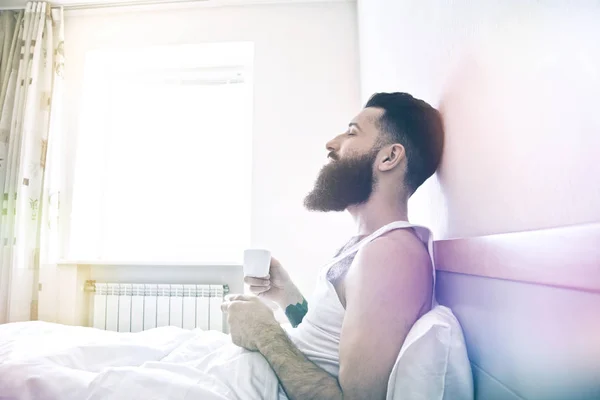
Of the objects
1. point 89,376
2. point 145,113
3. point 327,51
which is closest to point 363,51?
point 327,51

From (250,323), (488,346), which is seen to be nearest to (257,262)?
(250,323)

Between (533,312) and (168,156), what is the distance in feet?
7.51

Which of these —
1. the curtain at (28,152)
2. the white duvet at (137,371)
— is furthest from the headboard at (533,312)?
the curtain at (28,152)

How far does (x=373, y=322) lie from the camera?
625mm

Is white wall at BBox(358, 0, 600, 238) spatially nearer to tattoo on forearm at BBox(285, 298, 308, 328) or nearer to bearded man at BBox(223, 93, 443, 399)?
bearded man at BBox(223, 93, 443, 399)

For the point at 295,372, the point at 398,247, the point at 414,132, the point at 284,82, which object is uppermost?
the point at 284,82

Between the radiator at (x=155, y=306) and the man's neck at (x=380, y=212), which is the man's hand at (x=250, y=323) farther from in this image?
the radiator at (x=155, y=306)

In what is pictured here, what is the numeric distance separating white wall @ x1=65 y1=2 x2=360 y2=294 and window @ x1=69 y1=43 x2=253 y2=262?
0.10m

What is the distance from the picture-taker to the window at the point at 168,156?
2314 mm

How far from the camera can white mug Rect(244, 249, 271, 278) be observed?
3.01ft

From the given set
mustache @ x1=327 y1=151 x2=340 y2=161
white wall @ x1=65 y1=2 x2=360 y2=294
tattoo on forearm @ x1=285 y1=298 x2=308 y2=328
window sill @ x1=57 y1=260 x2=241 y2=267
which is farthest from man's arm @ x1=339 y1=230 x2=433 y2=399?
window sill @ x1=57 y1=260 x2=241 y2=267

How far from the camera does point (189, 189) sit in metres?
2.36

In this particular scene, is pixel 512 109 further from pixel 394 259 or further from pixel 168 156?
pixel 168 156

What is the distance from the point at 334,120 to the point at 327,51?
1.38 ft
